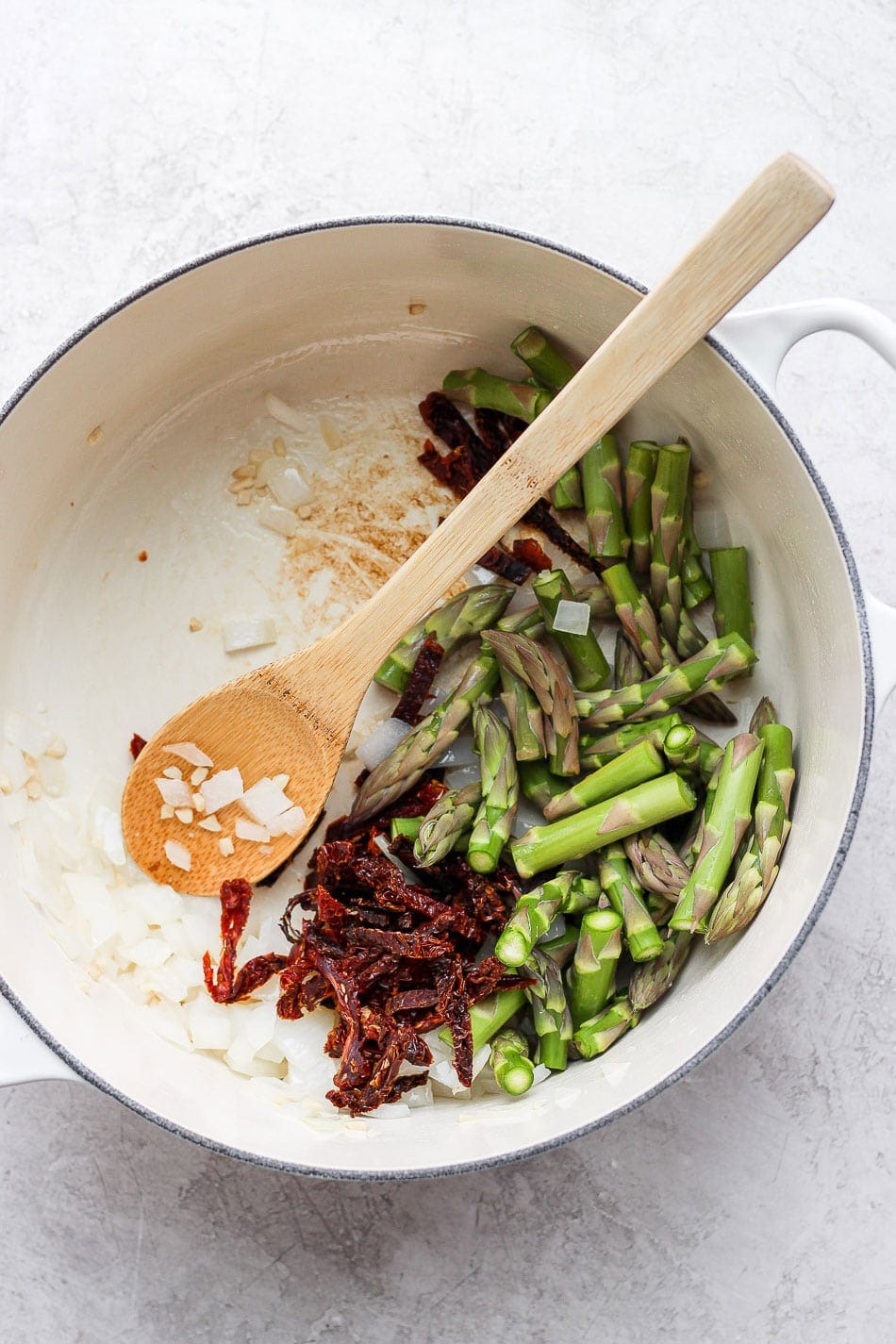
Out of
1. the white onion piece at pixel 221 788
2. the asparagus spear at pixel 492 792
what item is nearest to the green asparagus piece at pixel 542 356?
the asparagus spear at pixel 492 792

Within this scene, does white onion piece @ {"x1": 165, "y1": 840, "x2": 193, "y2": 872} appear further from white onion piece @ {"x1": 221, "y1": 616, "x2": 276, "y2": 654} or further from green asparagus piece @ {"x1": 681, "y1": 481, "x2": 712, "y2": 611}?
green asparagus piece @ {"x1": 681, "y1": 481, "x2": 712, "y2": 611}

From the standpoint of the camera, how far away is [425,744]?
8.75 feet

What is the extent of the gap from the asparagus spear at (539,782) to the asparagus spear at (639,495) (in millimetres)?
547

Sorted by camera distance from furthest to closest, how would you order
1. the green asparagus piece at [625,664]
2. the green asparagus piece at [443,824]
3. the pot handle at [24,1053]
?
the green asparagus piece at [625,664] < the green asparagus piece at [443,824] < the pot handle at [24,1053]

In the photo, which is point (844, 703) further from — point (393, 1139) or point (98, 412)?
point (98, 412)

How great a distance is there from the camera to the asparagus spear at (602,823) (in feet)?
8.11

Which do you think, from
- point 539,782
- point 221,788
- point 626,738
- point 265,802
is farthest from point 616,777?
point 221,788

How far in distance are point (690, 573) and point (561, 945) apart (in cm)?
95

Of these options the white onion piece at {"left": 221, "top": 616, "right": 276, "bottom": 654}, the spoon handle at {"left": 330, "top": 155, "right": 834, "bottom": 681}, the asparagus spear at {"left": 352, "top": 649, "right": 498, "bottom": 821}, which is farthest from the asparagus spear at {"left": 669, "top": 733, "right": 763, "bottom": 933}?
the white onion piece at {"left": 221, "top": 616, "right": 276, "bottom": 654}

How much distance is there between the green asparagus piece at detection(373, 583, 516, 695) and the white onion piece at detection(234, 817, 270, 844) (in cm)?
47

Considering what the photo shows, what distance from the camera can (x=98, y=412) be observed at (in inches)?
104

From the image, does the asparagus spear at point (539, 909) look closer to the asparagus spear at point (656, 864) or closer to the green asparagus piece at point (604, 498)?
the asparagus spear at point (656, 864)

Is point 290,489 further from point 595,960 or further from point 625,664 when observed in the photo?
Result: point 595,960

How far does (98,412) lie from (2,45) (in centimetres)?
103
